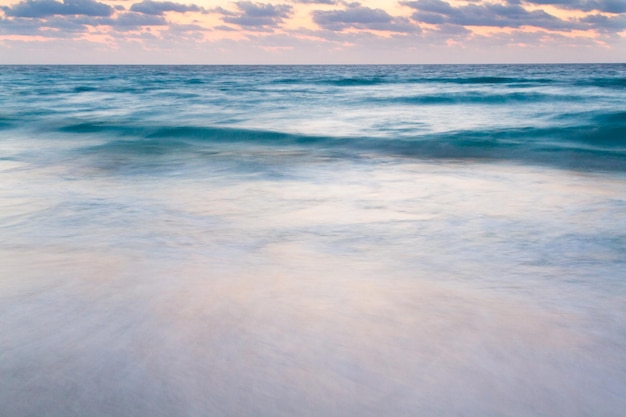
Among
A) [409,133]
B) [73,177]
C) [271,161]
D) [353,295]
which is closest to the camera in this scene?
[353,295]

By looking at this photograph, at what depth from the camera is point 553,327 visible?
2.48 m

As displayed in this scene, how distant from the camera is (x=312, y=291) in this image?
2887 mm

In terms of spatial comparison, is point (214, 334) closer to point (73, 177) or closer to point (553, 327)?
point (553, 327)

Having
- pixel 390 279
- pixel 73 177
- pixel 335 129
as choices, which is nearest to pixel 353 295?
pixel 390 279

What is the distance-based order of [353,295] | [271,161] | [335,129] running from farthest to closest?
[335,129]
[271,161]
[353,295]

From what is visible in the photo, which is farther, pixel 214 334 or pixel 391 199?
pixel 391 199

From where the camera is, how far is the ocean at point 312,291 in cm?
199

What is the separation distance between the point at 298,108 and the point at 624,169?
34.5 ft

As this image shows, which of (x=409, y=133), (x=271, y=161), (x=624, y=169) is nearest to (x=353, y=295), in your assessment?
(x=271, y=161)

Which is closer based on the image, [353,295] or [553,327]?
[553,327]

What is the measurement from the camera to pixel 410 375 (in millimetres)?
2082

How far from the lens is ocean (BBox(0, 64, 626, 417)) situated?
199cm

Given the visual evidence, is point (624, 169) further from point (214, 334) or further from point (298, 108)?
point (298, 108)

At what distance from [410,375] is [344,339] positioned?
37cm
